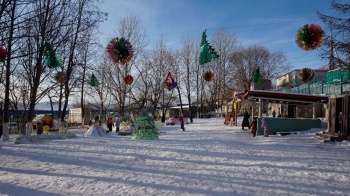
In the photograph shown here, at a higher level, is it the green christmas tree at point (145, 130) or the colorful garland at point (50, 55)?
the colorful garland at point (50, 55)

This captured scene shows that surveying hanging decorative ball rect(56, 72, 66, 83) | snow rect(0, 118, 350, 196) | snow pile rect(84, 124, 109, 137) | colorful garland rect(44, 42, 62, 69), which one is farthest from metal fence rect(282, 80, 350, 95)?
hanging decorative ball rect(56, 72, 66, 83)

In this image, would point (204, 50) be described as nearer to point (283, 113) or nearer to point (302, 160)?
point (302, 160)

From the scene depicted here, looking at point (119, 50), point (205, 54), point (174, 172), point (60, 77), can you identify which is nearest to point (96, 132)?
point (60, 77)

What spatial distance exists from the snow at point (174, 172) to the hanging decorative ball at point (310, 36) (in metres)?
4.71

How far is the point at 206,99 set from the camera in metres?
56.5

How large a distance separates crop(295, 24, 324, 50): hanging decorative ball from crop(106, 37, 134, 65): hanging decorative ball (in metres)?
8.35

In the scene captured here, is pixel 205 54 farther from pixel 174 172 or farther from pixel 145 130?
pixel 174 172

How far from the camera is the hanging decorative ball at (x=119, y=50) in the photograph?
15305mm

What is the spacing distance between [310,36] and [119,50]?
Answer: 9.11 m

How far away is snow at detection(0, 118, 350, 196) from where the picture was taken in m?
6.30

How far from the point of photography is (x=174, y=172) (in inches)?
311

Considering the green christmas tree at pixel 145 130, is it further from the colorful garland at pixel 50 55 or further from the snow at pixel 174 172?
the colorful garland at pixel 50 55

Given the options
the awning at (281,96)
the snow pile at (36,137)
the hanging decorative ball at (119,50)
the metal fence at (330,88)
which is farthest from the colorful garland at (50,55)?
the metal fence at (330,88)

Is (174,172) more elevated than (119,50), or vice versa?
(119,50)
